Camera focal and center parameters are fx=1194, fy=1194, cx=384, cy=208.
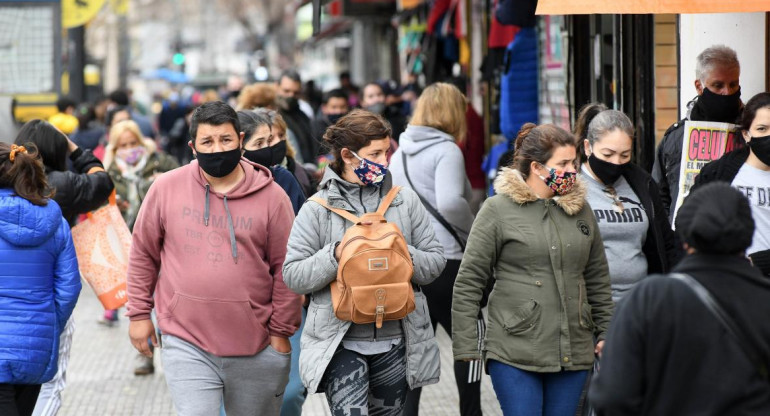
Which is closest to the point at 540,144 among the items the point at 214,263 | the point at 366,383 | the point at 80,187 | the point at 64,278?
the point at 366,383

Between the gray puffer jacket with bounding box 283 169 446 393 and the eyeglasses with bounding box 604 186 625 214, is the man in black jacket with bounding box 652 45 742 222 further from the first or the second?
the gray puffer jacket with bounding box 283 169 446 393

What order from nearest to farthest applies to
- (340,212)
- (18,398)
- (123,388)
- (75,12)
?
(340,212), (18,398), (123,388), (75,12)

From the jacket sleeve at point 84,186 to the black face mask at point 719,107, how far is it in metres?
3.40

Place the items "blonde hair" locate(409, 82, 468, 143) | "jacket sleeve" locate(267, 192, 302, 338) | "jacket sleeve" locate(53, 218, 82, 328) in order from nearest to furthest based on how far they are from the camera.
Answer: "jacket sleeve" locate(267, 192, 302, 338)
"jacket sleeve" locate(53, 218, 82, 328)
"blonde hair" locate(409, 82, 468, 143)

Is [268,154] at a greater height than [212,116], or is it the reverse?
[212,116]

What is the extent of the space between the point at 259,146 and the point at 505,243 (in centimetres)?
175

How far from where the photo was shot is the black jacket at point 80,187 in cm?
670

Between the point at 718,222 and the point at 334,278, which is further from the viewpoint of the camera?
the point at 334,278

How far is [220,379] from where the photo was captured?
523 cm

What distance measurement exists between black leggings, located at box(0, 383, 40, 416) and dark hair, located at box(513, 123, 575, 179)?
8.32 feet

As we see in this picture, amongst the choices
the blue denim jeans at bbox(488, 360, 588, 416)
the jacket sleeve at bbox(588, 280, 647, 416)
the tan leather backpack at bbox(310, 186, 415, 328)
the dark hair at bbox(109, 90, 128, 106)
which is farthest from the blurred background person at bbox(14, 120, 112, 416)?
the dark hair at bbox(109, 90, 128, 106)

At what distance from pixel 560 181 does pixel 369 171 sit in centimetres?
80

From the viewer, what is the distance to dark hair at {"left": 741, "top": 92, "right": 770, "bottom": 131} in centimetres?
536

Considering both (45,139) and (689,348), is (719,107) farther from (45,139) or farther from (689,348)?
(45,139)
